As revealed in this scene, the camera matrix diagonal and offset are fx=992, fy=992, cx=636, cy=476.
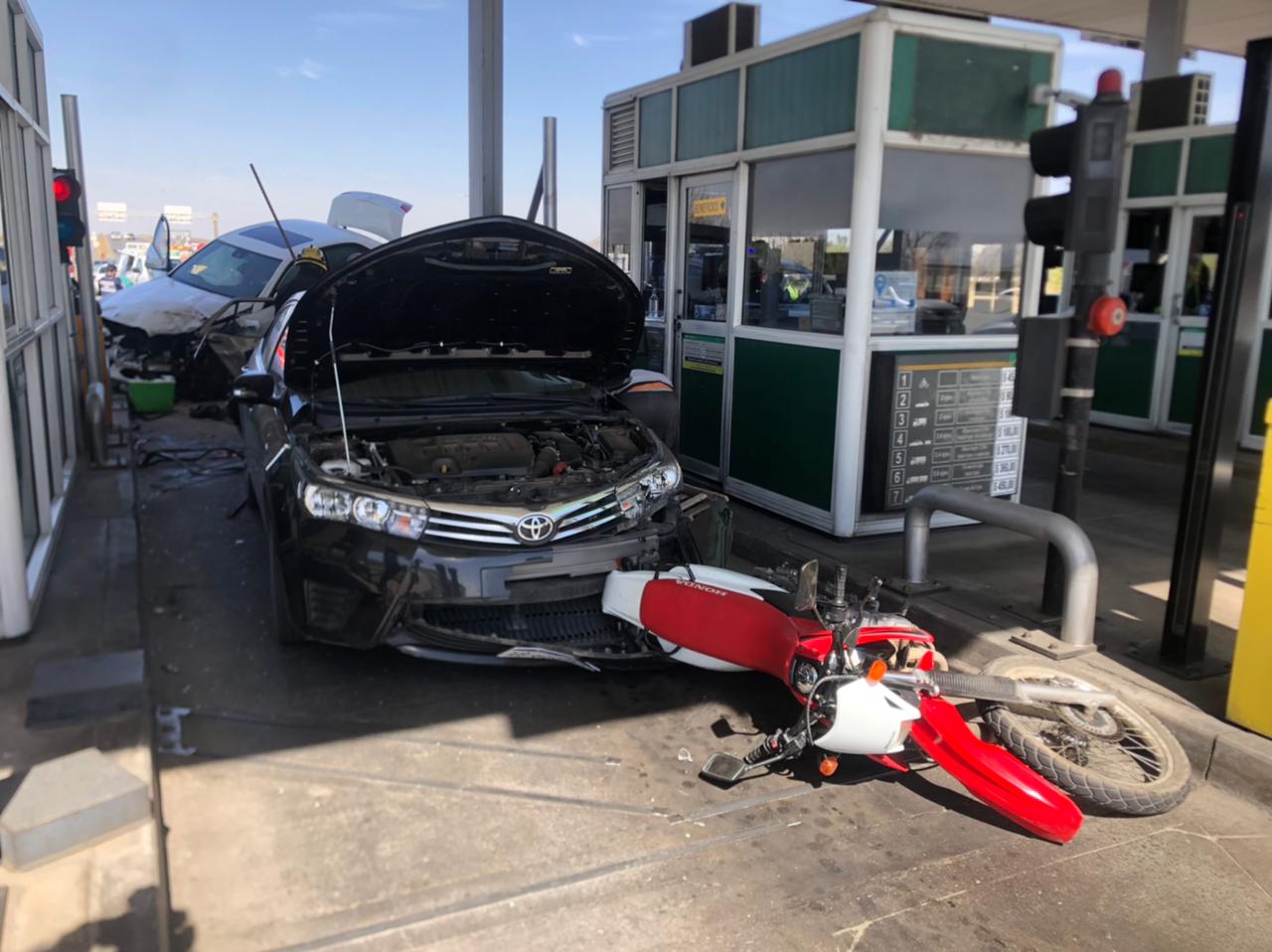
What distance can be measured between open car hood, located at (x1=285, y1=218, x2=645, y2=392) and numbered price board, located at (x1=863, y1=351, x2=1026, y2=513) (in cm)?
181

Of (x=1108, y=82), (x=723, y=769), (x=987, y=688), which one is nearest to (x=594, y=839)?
(x=723, y=769)

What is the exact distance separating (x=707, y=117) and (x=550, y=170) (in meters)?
1.40

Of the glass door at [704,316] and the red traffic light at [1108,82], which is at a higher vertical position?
the red traffic light at [1108,82]

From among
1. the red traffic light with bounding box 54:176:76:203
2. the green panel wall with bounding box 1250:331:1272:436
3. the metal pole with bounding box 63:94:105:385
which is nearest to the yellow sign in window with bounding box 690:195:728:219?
the red traffic light with bounding box 54:176:76:203

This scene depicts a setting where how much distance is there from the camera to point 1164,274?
36.1 ft

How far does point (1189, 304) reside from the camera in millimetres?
10828

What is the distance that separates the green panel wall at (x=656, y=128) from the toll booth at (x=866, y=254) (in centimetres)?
31

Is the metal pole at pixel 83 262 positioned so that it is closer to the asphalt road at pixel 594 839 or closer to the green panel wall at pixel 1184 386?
the asphalt road at pixel 594 839

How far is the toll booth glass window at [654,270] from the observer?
8430 mm

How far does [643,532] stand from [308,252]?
9.92 feet

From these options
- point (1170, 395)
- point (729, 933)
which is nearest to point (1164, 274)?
point (1170, 395)

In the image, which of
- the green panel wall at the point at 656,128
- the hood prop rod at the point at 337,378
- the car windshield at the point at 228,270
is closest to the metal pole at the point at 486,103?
the green panel wall at the point at 656,128

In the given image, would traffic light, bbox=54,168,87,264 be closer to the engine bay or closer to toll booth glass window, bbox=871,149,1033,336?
the engine bay

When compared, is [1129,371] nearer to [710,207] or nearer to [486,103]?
[710,207]
